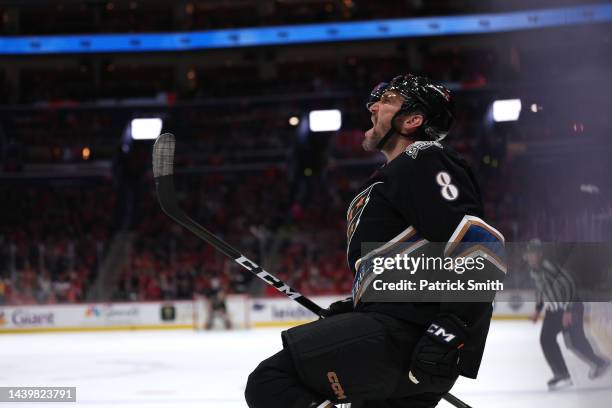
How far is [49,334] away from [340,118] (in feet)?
30.5

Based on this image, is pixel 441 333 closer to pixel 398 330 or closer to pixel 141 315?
pixel 398 330

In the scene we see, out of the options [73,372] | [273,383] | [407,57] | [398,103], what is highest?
[407,57]

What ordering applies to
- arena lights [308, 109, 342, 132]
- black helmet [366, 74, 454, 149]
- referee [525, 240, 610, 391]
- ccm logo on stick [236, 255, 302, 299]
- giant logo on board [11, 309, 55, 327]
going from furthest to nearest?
arena lights [308, 109, 342, 132] < giant logo on board [11, 309, 55, 327] < referee [525, 240, 610, 391] < ccm logo on stick [236, 255, 302, 299] < black helmet [366, 74, 454, 149]

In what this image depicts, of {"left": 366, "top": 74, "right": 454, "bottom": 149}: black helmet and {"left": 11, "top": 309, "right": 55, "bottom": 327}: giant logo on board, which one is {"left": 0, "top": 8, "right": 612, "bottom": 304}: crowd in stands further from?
{"left": 366, "top": 74, "right": 454, "bottom": 149}: black helmet

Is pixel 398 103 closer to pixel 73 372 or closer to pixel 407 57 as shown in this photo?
pixel 73 372

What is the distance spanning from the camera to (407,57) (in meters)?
21.5

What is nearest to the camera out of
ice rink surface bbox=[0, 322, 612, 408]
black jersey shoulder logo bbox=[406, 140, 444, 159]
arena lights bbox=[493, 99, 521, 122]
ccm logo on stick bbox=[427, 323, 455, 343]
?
ccm logo on stick bbox=[427, 323, 455, 343]

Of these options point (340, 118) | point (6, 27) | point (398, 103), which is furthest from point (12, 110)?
point (398, 103)

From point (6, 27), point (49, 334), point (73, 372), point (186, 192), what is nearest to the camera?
point (73, 372)

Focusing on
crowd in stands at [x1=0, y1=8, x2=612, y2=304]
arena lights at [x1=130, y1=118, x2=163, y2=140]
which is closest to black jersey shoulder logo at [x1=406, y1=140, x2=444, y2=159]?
crowd in stands at [x1=0, y1=8, x2=612, y2=304]

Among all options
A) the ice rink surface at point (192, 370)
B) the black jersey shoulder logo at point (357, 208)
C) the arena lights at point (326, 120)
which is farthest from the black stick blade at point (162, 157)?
the arena lights at point (326, 120)

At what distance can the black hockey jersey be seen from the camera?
1.80 meters

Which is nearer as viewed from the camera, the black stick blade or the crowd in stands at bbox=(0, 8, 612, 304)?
the black stick blade

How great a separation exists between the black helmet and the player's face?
0.04ft
